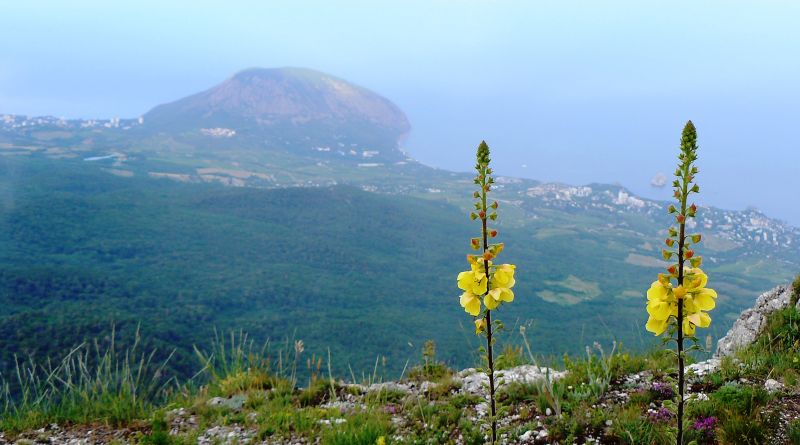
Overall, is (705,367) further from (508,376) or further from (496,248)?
(496,248)

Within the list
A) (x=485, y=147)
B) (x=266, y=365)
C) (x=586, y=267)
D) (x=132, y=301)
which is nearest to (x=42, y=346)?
(x=132, y=301)

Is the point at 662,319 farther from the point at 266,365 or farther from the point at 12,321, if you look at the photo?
the point at 12,321

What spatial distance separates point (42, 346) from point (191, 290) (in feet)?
206

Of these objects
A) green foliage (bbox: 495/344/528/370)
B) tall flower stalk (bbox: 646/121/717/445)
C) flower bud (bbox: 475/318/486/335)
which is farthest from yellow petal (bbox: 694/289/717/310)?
green foliage (bbox: 495/344/528/370)

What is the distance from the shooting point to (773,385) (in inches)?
191

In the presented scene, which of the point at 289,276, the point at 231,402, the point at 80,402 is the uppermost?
the point at 80,402

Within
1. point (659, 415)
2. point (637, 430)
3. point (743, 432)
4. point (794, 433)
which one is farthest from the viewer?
point (659, 415)

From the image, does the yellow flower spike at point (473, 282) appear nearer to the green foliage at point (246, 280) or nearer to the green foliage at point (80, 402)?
the green foliage at point (80, 402)

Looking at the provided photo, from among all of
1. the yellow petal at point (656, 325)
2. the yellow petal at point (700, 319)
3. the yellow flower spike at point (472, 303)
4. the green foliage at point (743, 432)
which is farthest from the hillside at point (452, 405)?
the yellow petal at point (700, 319)

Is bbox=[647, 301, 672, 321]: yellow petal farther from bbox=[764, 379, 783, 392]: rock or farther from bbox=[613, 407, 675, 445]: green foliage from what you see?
bbox=[764, 379, 783, 392]: rock

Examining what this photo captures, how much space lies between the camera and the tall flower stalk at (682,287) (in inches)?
111

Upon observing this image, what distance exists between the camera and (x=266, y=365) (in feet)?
23.3

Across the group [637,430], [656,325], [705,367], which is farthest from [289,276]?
[656,325]

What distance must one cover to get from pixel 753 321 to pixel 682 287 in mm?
5212
